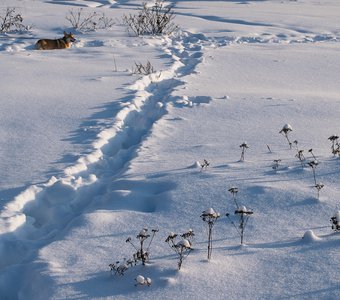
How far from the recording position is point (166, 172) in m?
3.91

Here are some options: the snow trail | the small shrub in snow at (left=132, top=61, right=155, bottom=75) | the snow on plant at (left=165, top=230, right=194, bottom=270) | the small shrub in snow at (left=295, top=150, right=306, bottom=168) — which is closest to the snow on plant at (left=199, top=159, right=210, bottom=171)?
the snow trail

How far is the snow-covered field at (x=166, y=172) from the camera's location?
8.52 feet

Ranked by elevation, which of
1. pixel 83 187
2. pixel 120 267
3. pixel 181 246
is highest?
pixel 181 246

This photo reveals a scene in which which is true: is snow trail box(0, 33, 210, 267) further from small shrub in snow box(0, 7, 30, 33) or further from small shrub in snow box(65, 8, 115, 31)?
small shrub in snow box(65, 8, 115, 31)

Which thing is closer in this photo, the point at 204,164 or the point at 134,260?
the point at 134,260

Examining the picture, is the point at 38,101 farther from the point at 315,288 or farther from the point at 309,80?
the point at 315,288

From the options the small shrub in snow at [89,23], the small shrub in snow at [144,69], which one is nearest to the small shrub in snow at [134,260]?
the small shrub in snow at [144,69]

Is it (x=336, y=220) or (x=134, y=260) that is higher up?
(x=336, y=220)

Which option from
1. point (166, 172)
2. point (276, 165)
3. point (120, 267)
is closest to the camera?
point (120, 267)

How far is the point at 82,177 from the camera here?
402 centimetres

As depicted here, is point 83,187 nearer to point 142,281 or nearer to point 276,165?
point 276,165

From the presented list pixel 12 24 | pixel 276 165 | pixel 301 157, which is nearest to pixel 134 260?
pixel 276 165

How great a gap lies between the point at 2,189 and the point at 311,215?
176 centimetres

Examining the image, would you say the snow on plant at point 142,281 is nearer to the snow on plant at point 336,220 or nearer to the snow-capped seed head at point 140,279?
the snow-capped seed head at point 140,279
